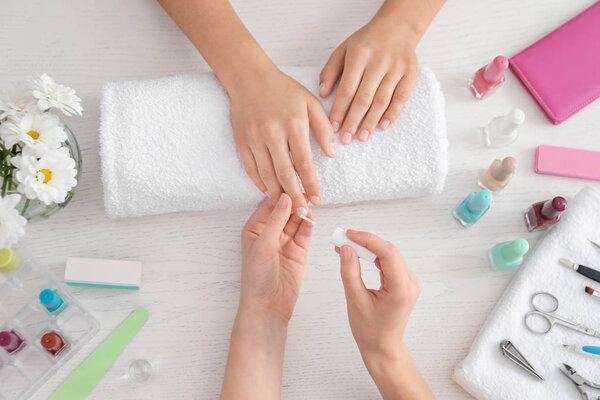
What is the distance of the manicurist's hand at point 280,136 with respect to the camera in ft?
2.30

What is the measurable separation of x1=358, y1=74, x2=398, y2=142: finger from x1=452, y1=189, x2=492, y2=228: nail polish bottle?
193mm

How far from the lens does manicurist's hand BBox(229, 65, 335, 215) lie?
2.30ft

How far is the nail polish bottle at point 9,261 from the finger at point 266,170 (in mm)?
405

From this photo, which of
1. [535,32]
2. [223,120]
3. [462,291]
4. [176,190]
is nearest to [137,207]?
[176,190]

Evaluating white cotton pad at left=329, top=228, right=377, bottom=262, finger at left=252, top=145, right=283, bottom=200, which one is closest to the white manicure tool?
white cotton pad at left=329, top=228, right=377, bottom=262

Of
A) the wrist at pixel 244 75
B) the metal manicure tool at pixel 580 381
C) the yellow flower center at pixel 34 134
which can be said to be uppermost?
the yellow flower center at pixel 34 134

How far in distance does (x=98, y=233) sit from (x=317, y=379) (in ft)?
1.40

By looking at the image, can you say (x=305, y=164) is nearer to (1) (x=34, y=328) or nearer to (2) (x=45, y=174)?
(2) (x=45, y=174)

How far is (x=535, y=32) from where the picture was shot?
2.74 ft

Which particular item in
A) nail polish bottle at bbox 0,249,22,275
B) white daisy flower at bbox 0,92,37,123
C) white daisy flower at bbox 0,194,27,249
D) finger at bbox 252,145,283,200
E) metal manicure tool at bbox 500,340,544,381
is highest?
white daisy flower at bbox 0,92,37,123

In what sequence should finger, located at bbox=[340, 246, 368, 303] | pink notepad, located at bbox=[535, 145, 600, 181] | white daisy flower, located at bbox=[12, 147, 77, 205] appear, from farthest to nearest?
pink notepad, located at bbox=[535, 145, 600, 181] < finger, located at bbox=[340, 246, 368, 303] < white daisy flower, located at bbox=[12, 147, 77, 205]

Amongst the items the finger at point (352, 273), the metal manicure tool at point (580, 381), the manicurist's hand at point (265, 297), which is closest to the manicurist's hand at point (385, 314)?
the finger at point (352, 273)

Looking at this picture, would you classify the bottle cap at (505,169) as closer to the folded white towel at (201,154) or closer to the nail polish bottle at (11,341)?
the folded white towel at (201,154)

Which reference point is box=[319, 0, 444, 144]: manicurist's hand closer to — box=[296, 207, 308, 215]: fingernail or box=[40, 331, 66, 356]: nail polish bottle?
box=[296, 207, 308, 215]: fingernail
